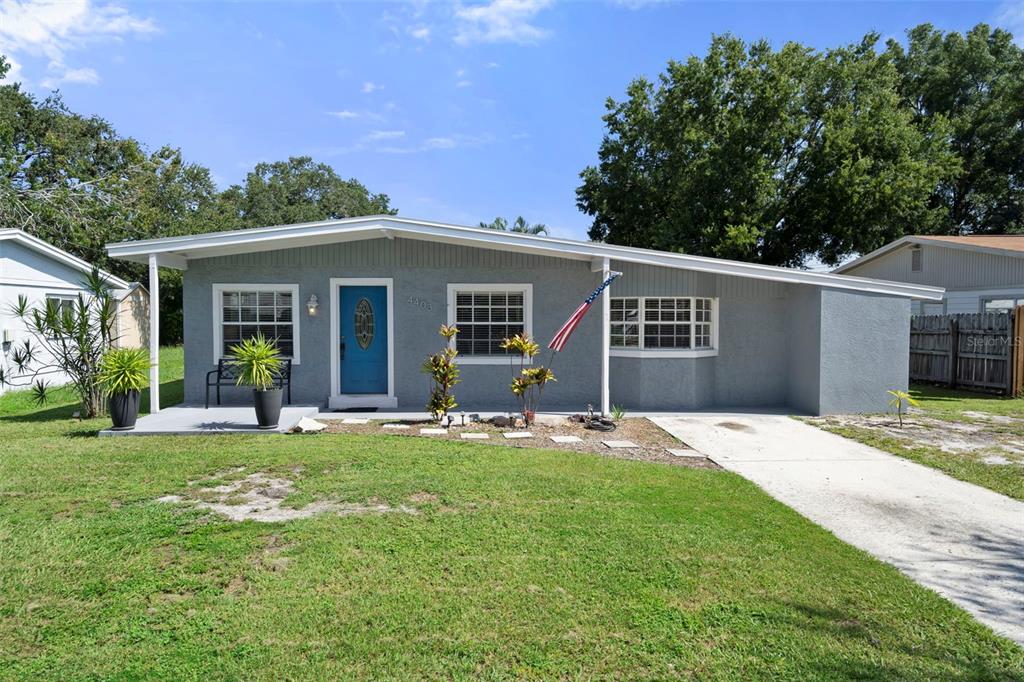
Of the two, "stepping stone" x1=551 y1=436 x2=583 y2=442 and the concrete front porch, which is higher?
the concrete front porch

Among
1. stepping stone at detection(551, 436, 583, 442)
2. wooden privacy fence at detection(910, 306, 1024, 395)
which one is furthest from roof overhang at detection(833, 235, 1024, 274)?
stepping stone at detection(551, 436, 583, 442)

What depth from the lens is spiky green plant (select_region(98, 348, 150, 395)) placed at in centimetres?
761

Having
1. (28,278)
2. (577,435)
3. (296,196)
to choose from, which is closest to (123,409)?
(577,435)

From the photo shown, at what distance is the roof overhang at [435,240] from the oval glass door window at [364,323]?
1.11m

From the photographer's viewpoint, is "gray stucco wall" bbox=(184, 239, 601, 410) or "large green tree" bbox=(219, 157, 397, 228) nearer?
"gray stucco wall" bbox=(184, 239, 601, 410)

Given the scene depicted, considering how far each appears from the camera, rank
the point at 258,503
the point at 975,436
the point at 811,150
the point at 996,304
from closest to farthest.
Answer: the point at 258,503 → the point at 975,436 → the point at 996,304 → the point at 811,150

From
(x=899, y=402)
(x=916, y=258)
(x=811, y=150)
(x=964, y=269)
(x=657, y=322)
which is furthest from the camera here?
(x=811, y=150)

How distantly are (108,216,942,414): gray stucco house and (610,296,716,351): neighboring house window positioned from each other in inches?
0.7

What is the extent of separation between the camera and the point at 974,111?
26016 millimetres

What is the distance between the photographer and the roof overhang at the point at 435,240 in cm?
902

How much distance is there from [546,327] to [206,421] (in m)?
5.37

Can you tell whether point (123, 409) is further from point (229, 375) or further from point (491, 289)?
point (491, 289)

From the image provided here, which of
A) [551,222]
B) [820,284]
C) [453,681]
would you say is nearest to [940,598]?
[453,681]

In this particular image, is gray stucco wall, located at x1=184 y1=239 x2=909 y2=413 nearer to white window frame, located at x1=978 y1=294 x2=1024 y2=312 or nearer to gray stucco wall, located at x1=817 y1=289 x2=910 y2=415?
gray stucco wall, located at x1=817 y1=289 x2=910 y2=415
